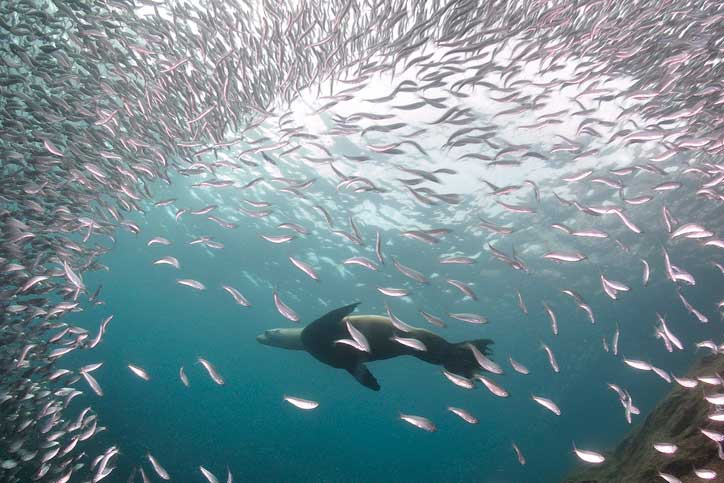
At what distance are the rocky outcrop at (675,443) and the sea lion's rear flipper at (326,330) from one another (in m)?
5.36

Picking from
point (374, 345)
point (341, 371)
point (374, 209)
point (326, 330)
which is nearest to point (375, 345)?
point (374, 345)

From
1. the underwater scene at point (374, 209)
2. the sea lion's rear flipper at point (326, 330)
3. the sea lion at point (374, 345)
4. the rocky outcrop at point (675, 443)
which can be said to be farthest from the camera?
the underwater scene at point (374, 209)

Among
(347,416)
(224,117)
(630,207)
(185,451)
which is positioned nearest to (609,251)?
(630,207)

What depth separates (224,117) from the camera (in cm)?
895

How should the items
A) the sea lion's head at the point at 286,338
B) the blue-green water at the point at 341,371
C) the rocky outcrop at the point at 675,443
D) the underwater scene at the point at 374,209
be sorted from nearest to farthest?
the rocky outcrop at the point at 675,443, the sea lion's head at the point at 286,338, the underwater scene at the point at 374,209, the blue-green water at the point at 341,371

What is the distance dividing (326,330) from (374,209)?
14603 millimetres

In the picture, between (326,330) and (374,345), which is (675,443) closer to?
(374,345)

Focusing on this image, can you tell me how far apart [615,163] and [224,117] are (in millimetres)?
14891

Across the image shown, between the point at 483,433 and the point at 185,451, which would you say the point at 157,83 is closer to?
the point at 185,451

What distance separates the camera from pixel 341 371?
45312 mm

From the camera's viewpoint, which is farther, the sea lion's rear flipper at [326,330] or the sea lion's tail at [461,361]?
the sea lion's tail at [461,361]

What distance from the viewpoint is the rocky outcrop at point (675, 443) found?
5.16m

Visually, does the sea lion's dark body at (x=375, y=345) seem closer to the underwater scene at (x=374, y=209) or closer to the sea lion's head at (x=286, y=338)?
the underwater scene at (x=374, y=209)

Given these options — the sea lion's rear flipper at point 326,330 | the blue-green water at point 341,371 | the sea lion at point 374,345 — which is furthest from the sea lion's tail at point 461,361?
the blue-green water at point 341,371
